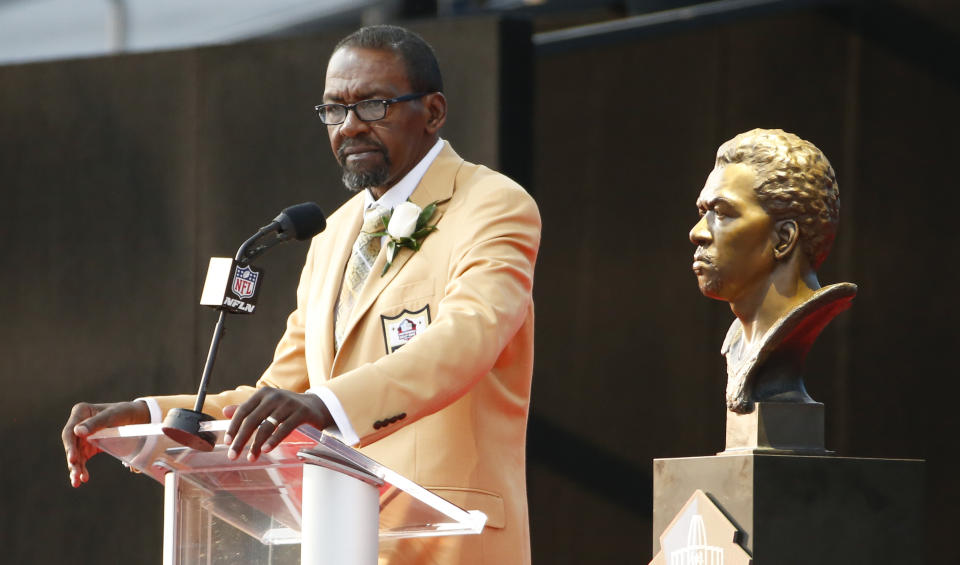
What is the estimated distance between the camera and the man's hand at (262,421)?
1876 mm

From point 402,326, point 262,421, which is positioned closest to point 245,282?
point 262,421

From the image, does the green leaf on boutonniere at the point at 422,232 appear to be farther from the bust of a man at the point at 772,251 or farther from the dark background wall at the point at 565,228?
the dark background wall at the point at 565,228

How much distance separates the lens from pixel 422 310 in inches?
102

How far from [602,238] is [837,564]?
4539mm

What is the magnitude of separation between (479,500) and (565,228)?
14.8ft

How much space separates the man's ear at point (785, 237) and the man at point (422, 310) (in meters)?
0.45

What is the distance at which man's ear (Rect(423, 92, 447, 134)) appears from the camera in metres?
2.79

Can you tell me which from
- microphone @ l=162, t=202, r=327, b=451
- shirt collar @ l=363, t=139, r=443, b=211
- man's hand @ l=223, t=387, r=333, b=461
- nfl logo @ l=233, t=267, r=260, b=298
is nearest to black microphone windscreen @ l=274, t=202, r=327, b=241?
microphone @ l=162, t=202, r=327, b=451

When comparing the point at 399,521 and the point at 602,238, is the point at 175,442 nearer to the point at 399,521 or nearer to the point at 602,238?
the point at 399,521

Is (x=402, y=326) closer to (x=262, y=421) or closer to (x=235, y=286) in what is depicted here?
(x=235, y=286)

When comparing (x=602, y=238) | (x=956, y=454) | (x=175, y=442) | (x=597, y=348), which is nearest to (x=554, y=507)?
(x=597, y=348)

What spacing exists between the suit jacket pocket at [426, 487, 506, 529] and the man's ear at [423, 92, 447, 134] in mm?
727

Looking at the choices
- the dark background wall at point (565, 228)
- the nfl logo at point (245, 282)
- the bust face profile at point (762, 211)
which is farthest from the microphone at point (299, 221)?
the dark background wall at point (565, 228)

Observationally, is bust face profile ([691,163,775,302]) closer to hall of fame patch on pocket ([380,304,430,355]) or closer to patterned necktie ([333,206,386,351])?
hall of fame patch on pocket ([380,304,430,355])
